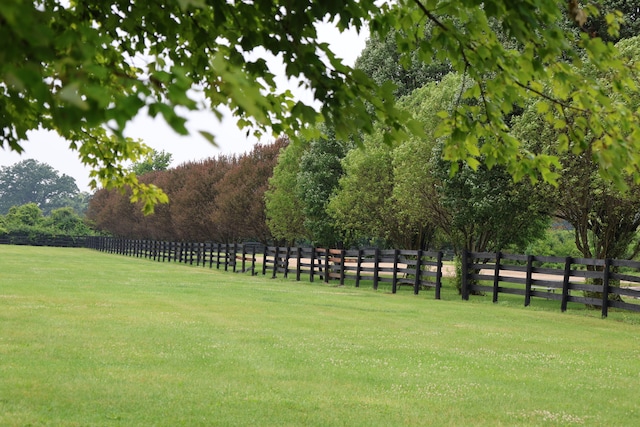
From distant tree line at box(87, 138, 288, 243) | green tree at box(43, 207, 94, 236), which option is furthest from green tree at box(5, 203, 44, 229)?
distant tree line at box(87, 138, 288, 243)

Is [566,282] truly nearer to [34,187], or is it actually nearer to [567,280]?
[567,280]

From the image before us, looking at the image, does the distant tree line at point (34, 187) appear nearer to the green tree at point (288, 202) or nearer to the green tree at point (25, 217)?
the green tree at point (25, 217)

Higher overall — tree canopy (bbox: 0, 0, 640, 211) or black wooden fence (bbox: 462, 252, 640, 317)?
tree canopy (bbox: 0, 0, 640, 211)

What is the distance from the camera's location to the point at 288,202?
42.6 meters

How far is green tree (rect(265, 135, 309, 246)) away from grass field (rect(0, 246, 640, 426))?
25278 mm

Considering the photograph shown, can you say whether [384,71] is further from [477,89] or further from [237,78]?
[237,78]

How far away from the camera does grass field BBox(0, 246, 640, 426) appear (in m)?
6.96

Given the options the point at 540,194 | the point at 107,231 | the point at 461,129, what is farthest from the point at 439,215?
the point at 107,231

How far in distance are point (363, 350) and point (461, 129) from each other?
6088 millimetres

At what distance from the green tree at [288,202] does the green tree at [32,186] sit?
148498 millimetres

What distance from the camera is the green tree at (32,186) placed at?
177 meters

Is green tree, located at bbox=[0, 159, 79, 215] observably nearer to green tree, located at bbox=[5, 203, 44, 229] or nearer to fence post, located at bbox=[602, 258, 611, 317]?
green tree, located at bbox=[5, 203, 44, 229]

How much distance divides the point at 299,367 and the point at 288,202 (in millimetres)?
33543

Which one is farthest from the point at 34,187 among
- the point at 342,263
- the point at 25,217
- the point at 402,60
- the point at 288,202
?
the point at 402,60
